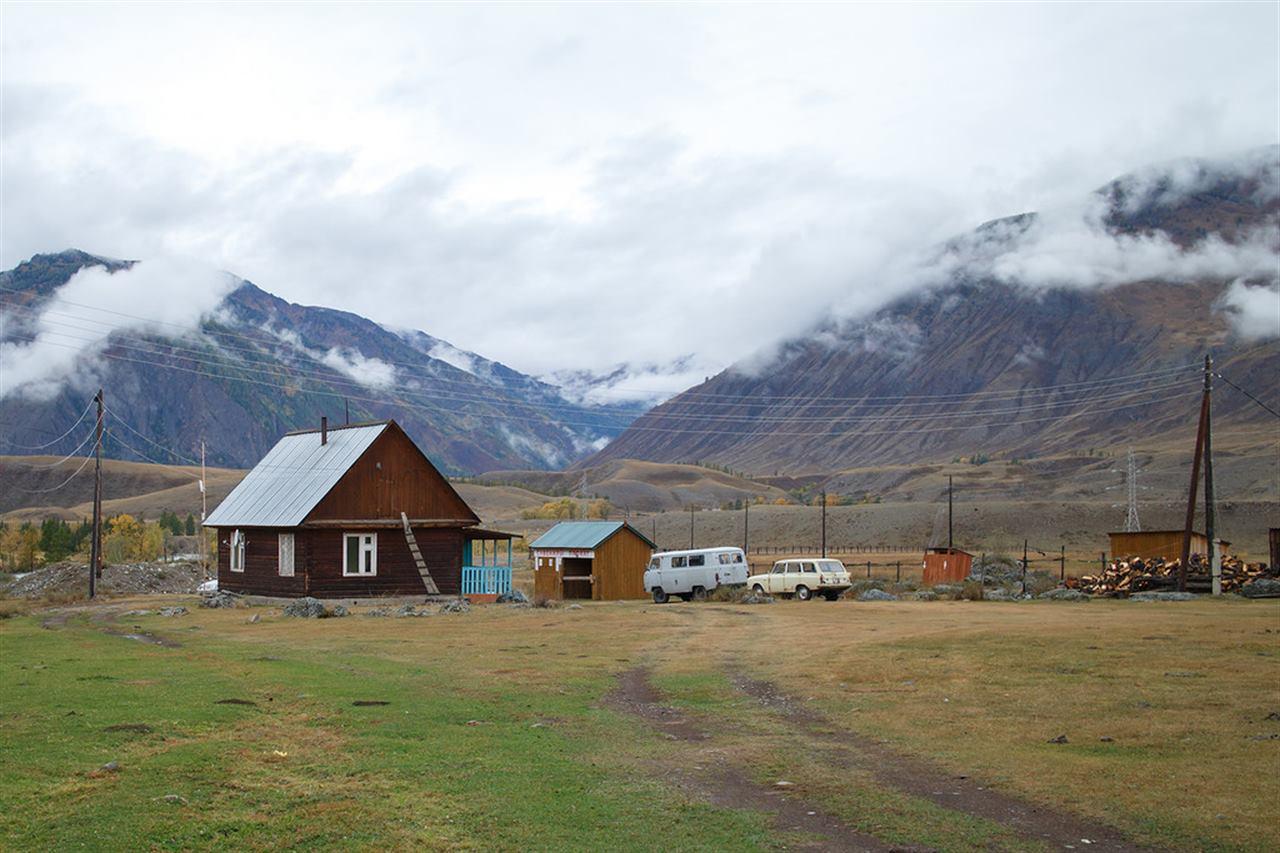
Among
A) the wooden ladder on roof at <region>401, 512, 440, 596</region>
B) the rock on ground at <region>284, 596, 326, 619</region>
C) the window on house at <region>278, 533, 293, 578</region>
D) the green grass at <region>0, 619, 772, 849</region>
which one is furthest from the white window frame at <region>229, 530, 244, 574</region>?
the green grass at <region>0, 619, 772, 849</region>

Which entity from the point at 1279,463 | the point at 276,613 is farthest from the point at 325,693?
the point at 1279,463

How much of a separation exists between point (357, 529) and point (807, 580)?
66.6 feet

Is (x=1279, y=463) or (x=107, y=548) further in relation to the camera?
(x=1279, y=463)

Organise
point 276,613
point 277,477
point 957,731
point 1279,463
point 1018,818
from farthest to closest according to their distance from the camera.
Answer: point 1279,463, point 277,477, point 276,613, point 957,731, point 1018,818

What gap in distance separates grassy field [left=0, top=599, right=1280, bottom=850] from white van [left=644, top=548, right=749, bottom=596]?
21030 millimetres

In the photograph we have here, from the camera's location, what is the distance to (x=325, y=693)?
2091 centimetres

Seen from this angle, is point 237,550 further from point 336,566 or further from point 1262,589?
point 1262,589

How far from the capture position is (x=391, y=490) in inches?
2039

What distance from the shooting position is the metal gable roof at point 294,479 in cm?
5066

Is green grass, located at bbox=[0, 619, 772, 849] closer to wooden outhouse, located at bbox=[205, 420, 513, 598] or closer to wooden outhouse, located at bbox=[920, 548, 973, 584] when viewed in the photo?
wooden outhouse, located at bbox=[205, 420, 513, 598]

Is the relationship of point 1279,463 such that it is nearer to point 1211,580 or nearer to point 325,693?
point 1211,580

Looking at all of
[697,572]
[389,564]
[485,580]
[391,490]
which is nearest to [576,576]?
[485,580]

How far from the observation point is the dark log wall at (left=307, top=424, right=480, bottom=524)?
165ft

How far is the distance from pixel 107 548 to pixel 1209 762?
9540 centimetres
